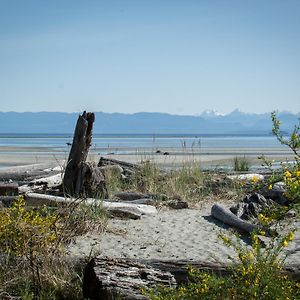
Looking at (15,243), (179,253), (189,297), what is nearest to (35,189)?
(179,253)

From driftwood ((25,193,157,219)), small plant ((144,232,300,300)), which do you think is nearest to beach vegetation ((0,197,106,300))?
small plant ((144,232,300,300))

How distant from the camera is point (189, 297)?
4.82 meters

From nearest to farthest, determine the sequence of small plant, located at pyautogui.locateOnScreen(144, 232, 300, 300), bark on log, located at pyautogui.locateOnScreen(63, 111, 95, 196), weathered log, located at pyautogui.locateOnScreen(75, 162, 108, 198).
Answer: small plant, located at pyautogui.locateOnScreen(144, 232, 300, 300) < weathered log, located at pyautogui.locateOnScreen(75, 162, 108, 198) < bark on log, located at pyautogui.locateOnScreen(63, 111, 95, 196)

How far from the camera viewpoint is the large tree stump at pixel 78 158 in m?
12.1

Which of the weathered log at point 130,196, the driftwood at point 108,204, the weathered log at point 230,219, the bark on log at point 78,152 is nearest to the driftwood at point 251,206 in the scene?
the weathered log at point 230,219

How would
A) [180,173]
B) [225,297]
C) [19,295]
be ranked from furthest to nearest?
[180,173], [19,295], [225,297]

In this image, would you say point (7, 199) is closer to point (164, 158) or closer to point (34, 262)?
point (34, 262)

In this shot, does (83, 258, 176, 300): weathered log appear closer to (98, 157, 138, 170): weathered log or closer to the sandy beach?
(98, 157, 138, 170): weathered log

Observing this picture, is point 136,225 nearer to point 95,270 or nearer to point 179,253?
point 179,253

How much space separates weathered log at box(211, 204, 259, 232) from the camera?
9969 mm

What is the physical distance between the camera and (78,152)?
12.5 meters

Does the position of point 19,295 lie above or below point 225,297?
below

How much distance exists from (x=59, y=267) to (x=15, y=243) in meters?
0.54

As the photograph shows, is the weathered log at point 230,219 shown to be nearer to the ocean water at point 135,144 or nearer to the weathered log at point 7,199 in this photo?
the weathered log at point 7,199
